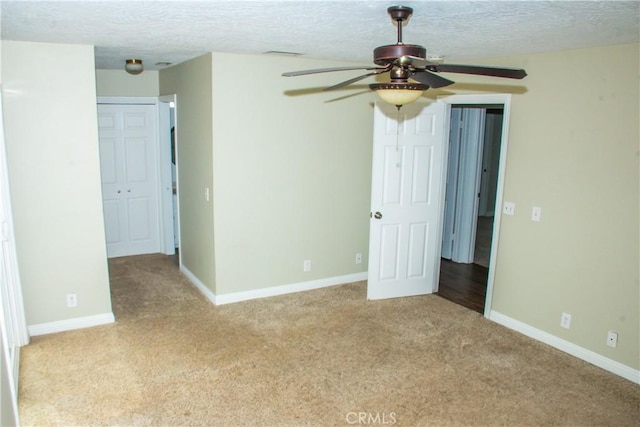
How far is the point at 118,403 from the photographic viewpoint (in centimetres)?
317

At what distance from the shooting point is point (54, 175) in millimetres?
3959

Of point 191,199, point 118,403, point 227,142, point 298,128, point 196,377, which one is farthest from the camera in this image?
point 191,199

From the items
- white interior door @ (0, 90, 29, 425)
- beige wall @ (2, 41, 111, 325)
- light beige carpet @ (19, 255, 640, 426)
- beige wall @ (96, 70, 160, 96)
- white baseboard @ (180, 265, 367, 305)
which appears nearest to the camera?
light beige carpet @ (19, 255, 640, 426)

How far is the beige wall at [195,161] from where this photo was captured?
4637 mm

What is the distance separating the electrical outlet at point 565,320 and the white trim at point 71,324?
12.4 feet

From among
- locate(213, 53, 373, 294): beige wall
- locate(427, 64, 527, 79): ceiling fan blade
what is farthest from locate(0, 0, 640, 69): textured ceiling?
locate(213, 53, 373, 294): beige wall

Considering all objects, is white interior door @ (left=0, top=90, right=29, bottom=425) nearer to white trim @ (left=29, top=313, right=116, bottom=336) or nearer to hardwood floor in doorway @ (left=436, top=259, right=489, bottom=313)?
white trim @ (left=29, top=313, right=116, bottom=336)

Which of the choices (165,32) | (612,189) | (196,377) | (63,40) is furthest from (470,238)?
(63,40)

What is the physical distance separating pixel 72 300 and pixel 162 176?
8.20ft

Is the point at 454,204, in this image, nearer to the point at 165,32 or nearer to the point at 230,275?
the point at 230,275

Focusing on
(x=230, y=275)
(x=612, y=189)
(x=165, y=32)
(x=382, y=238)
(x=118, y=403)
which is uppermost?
(x=165, y=32)

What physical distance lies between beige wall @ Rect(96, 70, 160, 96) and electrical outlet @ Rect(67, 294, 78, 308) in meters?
2.74

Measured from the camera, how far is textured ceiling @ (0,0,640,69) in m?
2.43

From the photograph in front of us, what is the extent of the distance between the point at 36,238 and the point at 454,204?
15.2ft
